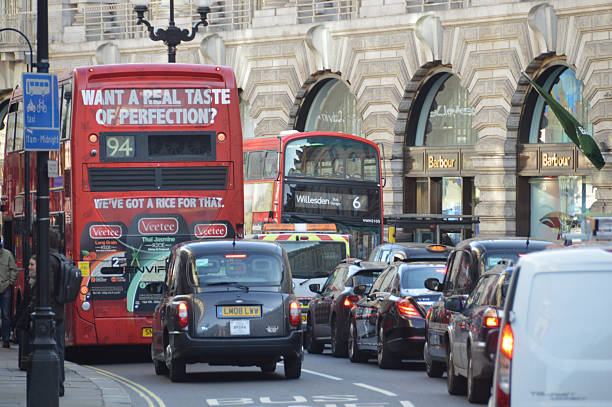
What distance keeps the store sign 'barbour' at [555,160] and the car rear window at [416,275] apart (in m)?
18.1

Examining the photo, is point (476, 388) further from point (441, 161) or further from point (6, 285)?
point (441, 161)

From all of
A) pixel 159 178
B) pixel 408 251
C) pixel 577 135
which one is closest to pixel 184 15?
pixel 577 135

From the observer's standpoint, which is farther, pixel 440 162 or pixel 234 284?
pixel 440 162

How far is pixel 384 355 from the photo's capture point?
2017 cm

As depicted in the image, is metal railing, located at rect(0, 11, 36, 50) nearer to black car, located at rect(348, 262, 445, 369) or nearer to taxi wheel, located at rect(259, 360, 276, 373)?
black car, located at rect(348, 262, 445, 369)

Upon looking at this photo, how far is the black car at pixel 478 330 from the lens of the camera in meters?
13.9

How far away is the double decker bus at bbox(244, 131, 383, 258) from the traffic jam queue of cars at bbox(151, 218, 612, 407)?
705 centimetres

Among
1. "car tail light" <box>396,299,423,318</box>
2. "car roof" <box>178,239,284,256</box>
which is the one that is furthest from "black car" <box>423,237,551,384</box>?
"car roof" <box>178,239,284,256</box>

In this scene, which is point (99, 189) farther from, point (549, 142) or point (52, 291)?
point (549, 142)

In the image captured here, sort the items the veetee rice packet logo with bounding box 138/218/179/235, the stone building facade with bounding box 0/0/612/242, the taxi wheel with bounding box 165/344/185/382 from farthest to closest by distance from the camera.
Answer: the stone building facade with bounding box 0/0/612/242, the veetee rice packet logo with bounding box 138/218/179/235, the taxi wheel with bounding box 165/344/185/382

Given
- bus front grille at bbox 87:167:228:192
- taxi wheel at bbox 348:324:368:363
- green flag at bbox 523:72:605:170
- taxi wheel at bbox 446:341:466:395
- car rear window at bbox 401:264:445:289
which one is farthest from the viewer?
green flag at bbox 523:72:605:170

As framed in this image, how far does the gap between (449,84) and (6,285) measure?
63.6ft

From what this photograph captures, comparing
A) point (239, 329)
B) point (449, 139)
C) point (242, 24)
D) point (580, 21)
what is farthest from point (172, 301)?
point (242, 24)

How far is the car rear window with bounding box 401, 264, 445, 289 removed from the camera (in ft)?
65.1
